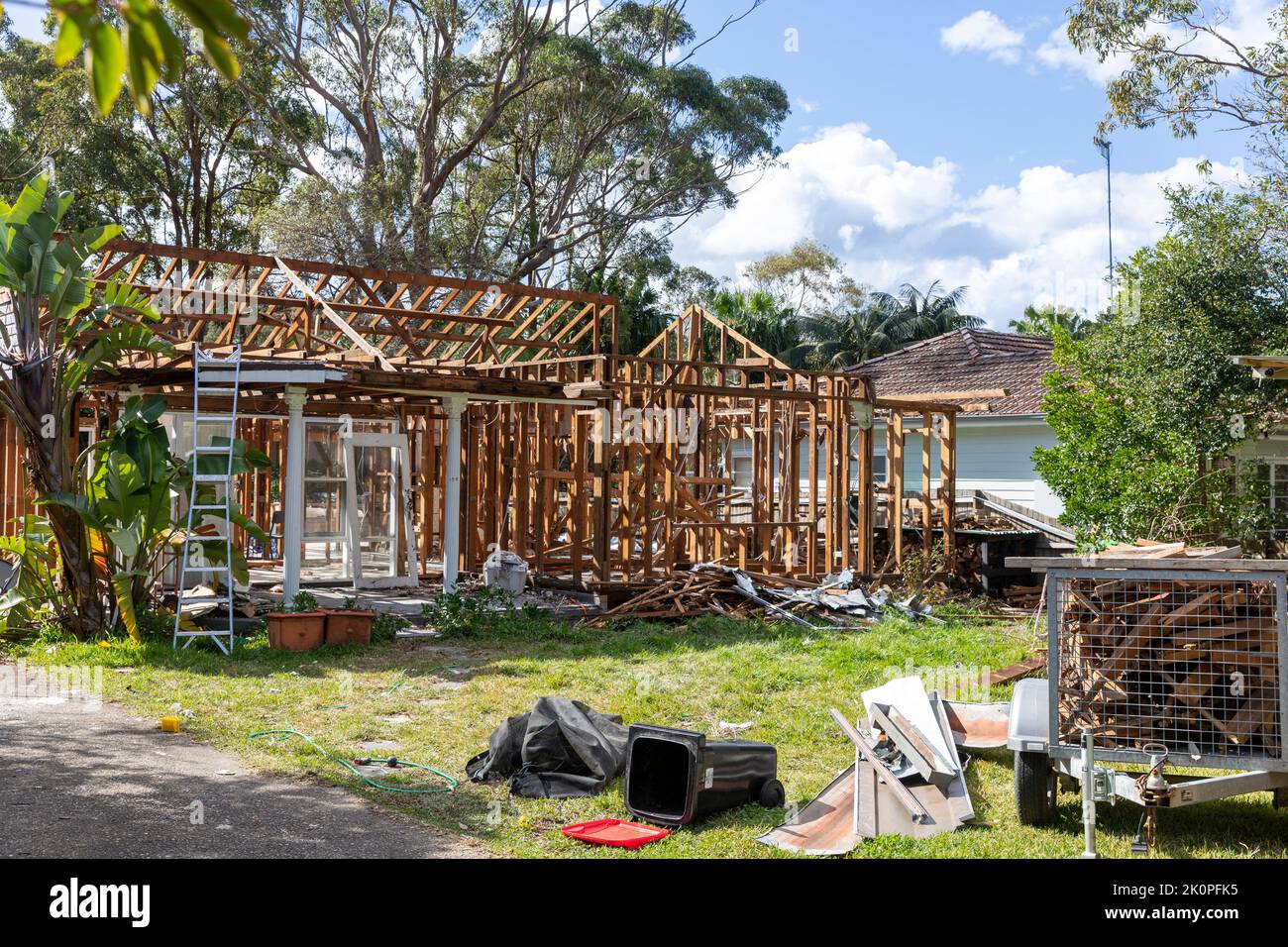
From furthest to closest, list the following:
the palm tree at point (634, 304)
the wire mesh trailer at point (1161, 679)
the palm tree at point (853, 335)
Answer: the palm tree at point (853, 335)
the palm tree at point (634, 304)
the wire mesh trailer at point (1161, 679)

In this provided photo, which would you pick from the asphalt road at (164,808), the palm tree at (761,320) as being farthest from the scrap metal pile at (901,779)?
the palm tree at (761,320)

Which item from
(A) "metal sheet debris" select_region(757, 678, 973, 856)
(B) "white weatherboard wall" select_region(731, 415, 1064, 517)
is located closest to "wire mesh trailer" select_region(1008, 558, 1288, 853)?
(A) "metal sheet debris" select_region(757, 678, 973, 856)

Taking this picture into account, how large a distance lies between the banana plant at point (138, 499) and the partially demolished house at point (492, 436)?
4.94 feet

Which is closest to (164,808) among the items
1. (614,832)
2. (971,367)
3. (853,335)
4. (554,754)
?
(554,754)

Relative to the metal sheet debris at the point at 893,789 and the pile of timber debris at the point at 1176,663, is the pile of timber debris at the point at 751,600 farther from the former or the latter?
the pile of timber debris at the point at 1176,663

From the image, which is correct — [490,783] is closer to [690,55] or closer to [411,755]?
[411,755]

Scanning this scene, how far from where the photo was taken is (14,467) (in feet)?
56.3

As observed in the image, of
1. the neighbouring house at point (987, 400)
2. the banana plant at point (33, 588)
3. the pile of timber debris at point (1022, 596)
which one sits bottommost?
the pile of timber debris at point (1022, 596)

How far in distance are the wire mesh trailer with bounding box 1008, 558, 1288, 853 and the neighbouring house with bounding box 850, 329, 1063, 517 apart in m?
13.7

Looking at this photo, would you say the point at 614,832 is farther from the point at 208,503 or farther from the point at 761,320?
the point at 761,320

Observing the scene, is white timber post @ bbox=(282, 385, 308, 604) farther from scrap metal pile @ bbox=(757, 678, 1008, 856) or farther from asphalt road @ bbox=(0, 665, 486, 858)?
scrap metal pile @ bbox=(757, 678, 1008, 856)

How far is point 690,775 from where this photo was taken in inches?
260

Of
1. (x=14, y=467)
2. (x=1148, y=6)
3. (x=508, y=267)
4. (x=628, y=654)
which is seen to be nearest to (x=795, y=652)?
(x=628, y=654)

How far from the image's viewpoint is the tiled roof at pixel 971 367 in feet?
81.8
